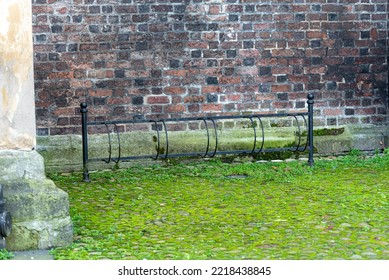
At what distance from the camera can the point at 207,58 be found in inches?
445

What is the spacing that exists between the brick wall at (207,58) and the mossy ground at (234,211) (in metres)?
0.82

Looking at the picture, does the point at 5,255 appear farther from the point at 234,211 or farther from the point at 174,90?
the point at 174,90

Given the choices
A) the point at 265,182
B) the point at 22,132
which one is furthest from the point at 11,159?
the point at 265,182

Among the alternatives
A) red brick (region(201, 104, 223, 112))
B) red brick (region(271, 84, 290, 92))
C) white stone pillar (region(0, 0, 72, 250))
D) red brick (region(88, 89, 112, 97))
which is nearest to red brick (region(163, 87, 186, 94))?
red brick (region(201, 104, 223, 112))

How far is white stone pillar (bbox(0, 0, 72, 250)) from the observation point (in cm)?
683

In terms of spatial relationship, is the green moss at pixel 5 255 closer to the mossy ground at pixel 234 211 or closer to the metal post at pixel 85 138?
the mossy ground at pixel 234 211

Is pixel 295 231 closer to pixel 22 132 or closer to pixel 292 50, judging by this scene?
pixel 22 132

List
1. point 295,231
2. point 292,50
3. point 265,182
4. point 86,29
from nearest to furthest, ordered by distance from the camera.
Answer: point 295,231
point 265,182
point 86,29
point 292,50

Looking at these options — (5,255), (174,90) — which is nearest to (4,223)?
(5,255)

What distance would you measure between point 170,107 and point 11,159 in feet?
14.7

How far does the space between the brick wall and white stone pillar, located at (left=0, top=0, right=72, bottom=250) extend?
3848mm

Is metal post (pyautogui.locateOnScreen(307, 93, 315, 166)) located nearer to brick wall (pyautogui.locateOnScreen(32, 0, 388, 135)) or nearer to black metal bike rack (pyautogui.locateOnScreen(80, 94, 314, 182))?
black metal bike rack (pyautogui.locateOnScreen(80, 94, 314, 182))

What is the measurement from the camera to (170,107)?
11219mm

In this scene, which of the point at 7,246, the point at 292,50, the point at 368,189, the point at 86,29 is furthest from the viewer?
the point at 292,50
